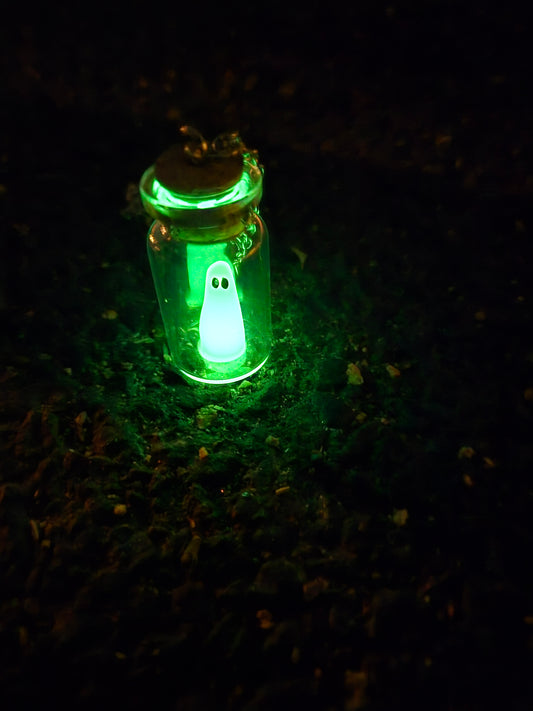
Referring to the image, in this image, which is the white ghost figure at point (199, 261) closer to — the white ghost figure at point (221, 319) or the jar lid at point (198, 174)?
the white ghost figure at point (221, 319)

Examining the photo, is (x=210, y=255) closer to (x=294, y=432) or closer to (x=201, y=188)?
(x=201, y=188)

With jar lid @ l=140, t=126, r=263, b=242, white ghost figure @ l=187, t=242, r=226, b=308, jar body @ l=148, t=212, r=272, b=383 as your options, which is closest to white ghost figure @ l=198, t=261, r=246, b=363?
jar body @ l=148, t=212, r=272, b=383

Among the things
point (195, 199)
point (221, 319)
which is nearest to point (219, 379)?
point (221, 319)

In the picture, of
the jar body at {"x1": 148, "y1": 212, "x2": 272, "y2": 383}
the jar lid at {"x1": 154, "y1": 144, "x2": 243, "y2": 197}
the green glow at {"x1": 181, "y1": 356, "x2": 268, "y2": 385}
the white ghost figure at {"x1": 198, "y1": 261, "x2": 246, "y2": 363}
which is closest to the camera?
the jar lid at {"x1": 154, "y1": 144, "x2": 243, "y2": 197}

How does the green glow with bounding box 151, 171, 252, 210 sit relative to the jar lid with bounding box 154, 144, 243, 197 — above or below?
below

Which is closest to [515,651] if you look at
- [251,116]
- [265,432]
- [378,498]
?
[378,498]

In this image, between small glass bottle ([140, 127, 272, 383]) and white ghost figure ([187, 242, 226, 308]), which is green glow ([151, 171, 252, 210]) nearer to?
small glass bottle ([140, 127, 272, 383])
